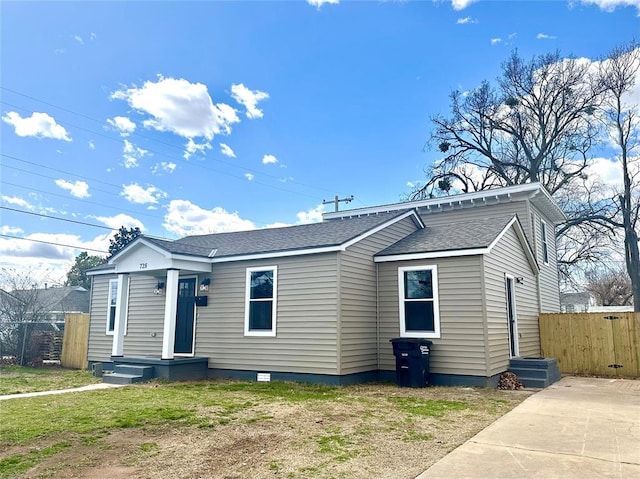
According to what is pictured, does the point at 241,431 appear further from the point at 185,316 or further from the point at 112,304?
the point at 112,304

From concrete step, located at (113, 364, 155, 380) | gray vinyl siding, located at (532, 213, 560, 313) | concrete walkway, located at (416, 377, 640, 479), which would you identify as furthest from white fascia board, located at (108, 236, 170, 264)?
gray vinyl siding, located at (532, 213, 560, 313)

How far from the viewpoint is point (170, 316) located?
10844mm

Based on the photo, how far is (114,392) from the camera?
8734 millimetres

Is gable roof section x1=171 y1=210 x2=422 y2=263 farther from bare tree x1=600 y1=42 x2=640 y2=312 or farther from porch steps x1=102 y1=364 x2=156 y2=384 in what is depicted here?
bare tree x1=600 y1=42 x2=640 y2=312

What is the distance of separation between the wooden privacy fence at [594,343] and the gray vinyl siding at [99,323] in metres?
12.9

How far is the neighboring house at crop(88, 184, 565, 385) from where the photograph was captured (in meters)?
9.42

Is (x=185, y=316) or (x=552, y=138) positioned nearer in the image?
(x=185, y=316)

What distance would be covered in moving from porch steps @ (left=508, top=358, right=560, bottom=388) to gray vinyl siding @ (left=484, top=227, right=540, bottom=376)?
0.22 metres

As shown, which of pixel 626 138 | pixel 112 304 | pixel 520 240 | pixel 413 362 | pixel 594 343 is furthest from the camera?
pixel 626 138

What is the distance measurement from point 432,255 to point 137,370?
23.7ft

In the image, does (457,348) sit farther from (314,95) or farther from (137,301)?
(314,95)

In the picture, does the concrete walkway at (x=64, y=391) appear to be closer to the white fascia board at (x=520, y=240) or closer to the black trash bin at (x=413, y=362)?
the black trash bin at (x=413, y=362)

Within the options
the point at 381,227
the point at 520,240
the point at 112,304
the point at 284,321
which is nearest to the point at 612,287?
the point at 520,240

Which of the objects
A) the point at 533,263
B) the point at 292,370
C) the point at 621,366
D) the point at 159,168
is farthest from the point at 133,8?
the point at 621,366
